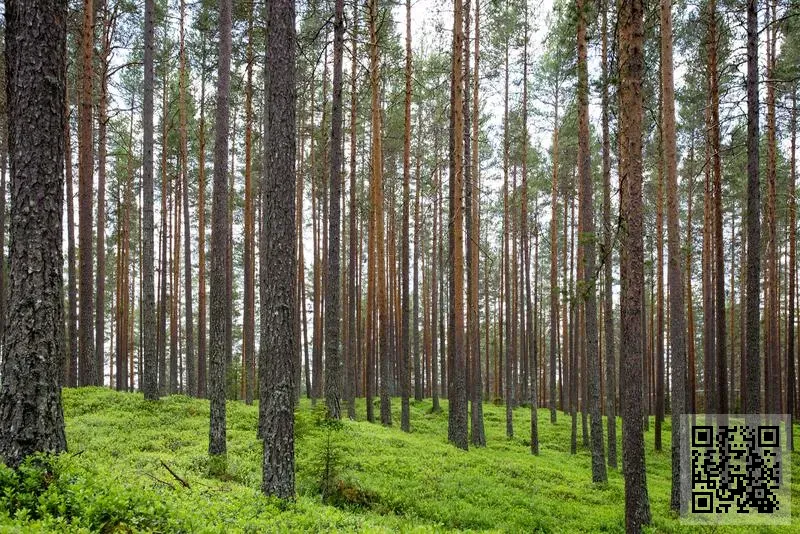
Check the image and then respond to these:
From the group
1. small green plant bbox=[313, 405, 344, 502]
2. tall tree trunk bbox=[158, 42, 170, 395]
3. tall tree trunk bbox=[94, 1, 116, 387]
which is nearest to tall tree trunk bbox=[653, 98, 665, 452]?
small green plant bbox=[313, 405, 344, 502]

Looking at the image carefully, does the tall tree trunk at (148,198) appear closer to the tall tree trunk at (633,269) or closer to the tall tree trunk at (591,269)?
the tall tree trunk at (591,269)

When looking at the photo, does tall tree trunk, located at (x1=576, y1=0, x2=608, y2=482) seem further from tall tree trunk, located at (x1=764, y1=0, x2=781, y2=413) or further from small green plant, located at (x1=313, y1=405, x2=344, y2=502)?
tall tree trunk, located at (x1=764, y1=0, x2=781, y2=413)

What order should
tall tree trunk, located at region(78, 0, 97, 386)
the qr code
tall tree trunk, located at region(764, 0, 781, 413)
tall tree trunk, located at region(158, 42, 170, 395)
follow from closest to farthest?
1. the qr code
2. tall tree trunk, located at region(78, 0, 97, 386)
3. tall tree trunk, located at region(764, 0, 781, 413)
4. tall tree trunk, located at region(158, 42, 170, 395)

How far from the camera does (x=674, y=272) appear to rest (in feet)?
36.1

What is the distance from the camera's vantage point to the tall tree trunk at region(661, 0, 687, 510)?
11.0m

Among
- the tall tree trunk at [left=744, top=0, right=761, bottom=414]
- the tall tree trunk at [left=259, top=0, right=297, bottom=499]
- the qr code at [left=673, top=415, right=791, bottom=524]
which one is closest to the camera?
the tall tree trunk at [left=259, top=0, right=297, bottom=499]

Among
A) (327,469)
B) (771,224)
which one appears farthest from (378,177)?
(771,224)

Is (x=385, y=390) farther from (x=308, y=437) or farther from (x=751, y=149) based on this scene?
(x=751, y=149)

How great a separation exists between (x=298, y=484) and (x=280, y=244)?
183 inches

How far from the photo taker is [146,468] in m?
8.65

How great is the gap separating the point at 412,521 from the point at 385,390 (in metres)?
9.80

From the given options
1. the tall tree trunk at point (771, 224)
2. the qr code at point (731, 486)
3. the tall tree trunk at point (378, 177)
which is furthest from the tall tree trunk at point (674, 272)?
the tall tree trunk at point (378, 177)

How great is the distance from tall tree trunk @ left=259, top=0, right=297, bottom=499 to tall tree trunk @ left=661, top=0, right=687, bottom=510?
814 cm

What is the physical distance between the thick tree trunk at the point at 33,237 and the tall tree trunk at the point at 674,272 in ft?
35.5
